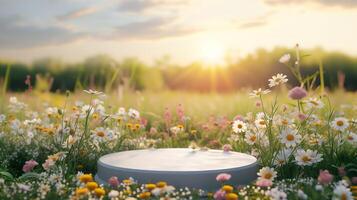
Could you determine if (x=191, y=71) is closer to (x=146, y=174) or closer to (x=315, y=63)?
(x=315, y=63)

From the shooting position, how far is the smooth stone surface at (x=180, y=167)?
13.8ft

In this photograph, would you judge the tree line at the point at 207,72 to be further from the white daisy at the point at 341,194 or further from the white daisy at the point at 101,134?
the white daisy at the point at 341,194

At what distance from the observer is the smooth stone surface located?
4215mm

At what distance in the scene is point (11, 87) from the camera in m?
23.6

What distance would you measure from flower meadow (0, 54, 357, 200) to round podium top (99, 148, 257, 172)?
0.17 metres

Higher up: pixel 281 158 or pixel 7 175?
pixel 281 158

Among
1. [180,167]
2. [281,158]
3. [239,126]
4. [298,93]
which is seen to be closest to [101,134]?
[180,167]

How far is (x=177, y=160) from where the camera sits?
4812 millimetres

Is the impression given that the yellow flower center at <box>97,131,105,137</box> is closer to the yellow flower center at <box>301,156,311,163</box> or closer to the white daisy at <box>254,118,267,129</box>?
the white daisy at <box>254,118,267,129</box>

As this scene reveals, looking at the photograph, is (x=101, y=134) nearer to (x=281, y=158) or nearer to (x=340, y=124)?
(x=281, y=158)

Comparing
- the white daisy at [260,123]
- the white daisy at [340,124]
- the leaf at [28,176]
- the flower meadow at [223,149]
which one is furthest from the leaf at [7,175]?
the white daisy at [340,124]

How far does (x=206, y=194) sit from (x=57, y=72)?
20.2 m

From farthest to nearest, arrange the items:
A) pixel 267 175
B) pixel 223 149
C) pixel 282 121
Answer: pixel 223 149 < pixel 282 121 < pixel 267 175

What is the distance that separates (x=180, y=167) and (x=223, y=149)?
1.12 meters
